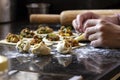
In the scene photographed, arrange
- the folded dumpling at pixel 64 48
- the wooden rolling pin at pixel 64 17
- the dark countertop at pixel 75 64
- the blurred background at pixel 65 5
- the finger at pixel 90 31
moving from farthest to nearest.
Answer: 1. the blurred background at pixel 65 5
2. the wooden rolling pin at pixel 64 17
3. the finger at pixel 90 31
4. the folded dumpling at pixel 64 48
5. the dark countertop at pixel 75 64

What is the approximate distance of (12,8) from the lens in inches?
73.3

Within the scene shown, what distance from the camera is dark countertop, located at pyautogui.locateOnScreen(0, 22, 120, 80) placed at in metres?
0.81

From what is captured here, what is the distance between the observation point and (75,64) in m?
0.91

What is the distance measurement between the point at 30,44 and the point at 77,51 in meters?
0.16

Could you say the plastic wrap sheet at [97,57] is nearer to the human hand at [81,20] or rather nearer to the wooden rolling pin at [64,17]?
the human hand at [81,20]

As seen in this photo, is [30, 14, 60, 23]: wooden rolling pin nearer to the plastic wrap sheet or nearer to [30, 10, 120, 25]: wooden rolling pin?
[30, 10, 120, 25]: wooden rolling pin

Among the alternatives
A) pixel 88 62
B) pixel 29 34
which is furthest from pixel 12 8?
pixel 88 62

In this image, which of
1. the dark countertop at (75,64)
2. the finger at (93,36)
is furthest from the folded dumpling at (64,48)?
the finger at (93,36)

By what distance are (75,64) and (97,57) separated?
0.11 m

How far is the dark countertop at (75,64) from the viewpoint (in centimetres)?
81

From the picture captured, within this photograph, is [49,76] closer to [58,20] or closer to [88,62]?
[88,62]

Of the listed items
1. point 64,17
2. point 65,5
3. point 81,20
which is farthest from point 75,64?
point 65,5

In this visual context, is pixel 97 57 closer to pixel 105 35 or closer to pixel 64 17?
pixel 105 35

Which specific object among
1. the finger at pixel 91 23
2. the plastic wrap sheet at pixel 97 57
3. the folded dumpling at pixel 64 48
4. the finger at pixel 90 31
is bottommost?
the plastic wrap sheet at pixel 97 57
